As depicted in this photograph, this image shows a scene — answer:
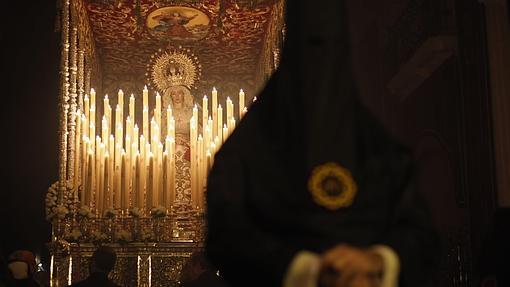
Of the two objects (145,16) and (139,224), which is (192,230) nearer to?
(139,224)

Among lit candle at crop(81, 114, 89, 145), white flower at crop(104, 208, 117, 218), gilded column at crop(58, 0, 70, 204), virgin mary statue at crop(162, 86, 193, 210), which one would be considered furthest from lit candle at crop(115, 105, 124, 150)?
virgin mary statue at crop(162, 86, 193, 210)

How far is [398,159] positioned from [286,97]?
471 mm

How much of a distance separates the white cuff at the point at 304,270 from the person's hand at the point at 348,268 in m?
0.03

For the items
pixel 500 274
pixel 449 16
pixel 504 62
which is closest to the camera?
pixel 500 274

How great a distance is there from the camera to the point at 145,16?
Result: 11.4 meters

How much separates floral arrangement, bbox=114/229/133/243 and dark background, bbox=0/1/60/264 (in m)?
A: 4.53

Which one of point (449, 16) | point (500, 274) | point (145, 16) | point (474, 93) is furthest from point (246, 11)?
point (500, 274)

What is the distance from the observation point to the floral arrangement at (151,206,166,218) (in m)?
8.83

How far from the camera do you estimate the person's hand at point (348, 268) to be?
2.50 metres

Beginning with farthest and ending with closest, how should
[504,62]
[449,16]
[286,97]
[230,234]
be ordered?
[449,16] → [504,62] → [286,97] → [230,234]

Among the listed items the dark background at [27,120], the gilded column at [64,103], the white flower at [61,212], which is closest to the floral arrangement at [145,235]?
the white flower at [61,212]

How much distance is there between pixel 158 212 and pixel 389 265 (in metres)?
6.42

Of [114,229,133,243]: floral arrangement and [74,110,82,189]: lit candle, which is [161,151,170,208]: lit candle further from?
[74,110,82,189]: lit candle

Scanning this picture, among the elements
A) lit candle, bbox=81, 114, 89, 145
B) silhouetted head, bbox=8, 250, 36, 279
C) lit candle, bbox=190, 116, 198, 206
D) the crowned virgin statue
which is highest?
the crowned virgin statue
